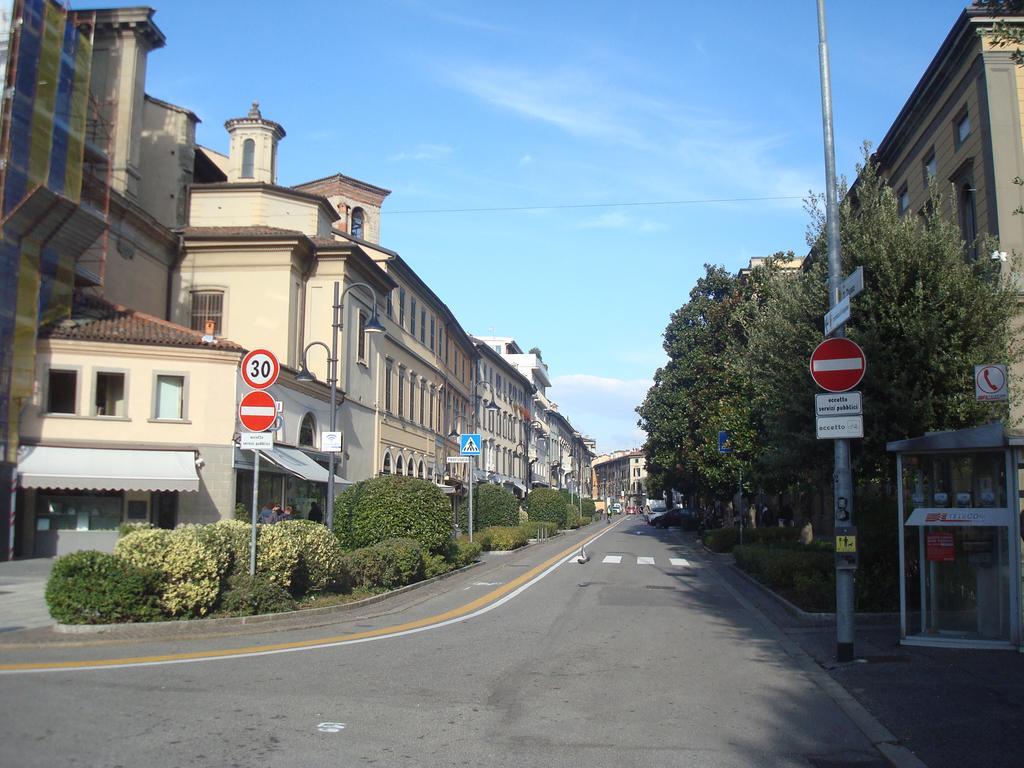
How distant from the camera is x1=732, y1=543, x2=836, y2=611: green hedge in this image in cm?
1511

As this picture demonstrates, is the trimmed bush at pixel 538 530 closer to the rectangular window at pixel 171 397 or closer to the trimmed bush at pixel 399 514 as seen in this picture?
the rectangular window at pixel 171 397

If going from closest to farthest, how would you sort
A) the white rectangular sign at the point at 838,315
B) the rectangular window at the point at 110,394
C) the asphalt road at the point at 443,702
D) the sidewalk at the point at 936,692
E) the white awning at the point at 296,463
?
the asphalt road at the point at 443,702 → the sidewalk at the point at 936,692 → the white rectangular sign at the point at 838,315 → the rectangular window at the point at 110,394 → the white awning at the point at 296,463

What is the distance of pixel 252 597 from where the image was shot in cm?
1370

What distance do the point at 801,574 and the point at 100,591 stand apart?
1106cm

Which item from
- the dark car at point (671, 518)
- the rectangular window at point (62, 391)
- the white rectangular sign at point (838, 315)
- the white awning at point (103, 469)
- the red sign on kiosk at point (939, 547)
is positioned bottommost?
the dark car at point (671, 518)

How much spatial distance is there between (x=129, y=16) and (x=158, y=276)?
9181 mm

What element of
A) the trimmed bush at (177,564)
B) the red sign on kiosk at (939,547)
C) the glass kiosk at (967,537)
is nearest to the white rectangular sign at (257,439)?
the trimmed bush at (177,564)

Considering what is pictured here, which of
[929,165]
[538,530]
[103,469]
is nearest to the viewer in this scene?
[103,469]

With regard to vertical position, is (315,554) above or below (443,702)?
above

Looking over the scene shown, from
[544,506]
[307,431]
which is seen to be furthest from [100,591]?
[544,506]

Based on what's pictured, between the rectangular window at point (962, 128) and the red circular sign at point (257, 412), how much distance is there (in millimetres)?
18587

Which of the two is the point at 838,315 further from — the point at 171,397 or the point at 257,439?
the point at 171,397

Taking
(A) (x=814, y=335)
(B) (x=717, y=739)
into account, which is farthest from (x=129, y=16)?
(B) (x=717, y=739)

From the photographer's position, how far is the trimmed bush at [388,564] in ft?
56.7
